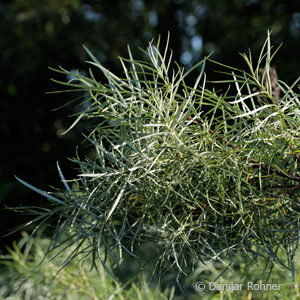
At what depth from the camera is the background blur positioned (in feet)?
7.18

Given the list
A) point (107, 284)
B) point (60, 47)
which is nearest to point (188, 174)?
point (107, 284)

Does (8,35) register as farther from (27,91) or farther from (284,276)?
(284,276)

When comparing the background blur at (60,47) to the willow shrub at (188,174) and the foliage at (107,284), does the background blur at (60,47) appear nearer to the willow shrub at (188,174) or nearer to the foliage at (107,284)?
the foliage at (107,284)

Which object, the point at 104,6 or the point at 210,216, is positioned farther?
the point at 104,6

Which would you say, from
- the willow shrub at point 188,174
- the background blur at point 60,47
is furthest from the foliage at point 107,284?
the background blur at point 60,47

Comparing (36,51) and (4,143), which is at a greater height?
(36,51)

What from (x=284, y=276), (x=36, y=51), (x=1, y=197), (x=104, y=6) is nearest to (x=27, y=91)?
(x=36, y=51)

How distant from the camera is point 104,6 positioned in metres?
2.93

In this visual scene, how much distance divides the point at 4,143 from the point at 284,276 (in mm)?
2017

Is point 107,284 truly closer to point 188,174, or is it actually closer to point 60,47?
point 188,174

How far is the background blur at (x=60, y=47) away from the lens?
2.19 m

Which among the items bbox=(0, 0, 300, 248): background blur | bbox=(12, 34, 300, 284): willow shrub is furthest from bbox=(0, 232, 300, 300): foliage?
bbox=(0, 0, 300, 248): background blur

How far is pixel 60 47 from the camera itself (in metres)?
2.44

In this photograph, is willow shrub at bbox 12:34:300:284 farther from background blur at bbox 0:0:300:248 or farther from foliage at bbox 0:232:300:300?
background blur at bbox 0:0:300:248
